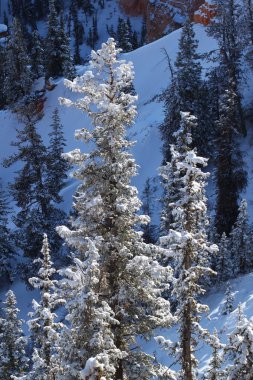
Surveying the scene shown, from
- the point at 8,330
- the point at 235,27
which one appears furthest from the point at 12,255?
the point at 235,27

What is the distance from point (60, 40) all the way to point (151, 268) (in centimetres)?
5046

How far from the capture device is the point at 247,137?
3703 cm

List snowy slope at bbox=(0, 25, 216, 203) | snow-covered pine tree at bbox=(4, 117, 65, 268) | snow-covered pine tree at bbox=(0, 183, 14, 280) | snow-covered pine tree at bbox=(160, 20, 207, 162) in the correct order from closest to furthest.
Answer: snow-covered pine tree at bbox=(4, 117, 65, 268)
snow-covered pine tree at bbox=(160, 20, 207, 162)
snow-covered pine tree at bbox=(0, 183, 14, 280)
snowy slope at bbox=(0, 25, 216, 203)

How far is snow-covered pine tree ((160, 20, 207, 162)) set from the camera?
109 ft

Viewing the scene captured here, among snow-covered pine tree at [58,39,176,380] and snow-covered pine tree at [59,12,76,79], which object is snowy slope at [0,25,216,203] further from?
snow-covered pine tree at [58,39,176,380]

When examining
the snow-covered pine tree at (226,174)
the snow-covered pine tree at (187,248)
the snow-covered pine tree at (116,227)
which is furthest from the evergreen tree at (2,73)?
the snow-covered pine tree at (187,248)

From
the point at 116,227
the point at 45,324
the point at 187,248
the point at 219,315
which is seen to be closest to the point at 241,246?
the point at 219,315

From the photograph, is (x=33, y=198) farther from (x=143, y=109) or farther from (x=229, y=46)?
(x=143, y=109)

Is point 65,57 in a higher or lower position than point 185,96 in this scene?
higher

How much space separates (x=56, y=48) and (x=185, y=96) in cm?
2901

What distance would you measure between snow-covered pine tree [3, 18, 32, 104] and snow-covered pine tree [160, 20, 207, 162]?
25.9 meters

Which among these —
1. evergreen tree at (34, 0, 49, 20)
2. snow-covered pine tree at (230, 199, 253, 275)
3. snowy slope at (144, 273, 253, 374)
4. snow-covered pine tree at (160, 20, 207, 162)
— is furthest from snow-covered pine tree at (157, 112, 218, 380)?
evergreen tree at (34, 0, 49, 20)

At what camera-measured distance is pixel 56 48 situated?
57.4m

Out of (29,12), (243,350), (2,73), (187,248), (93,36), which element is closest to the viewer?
(243,350)
